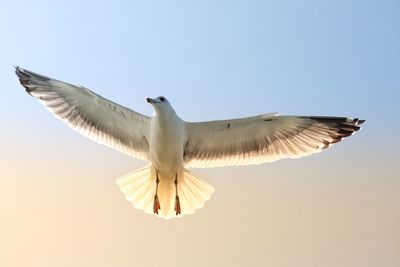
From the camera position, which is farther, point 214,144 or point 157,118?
point 214,144

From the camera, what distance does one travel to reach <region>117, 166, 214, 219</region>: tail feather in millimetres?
3094

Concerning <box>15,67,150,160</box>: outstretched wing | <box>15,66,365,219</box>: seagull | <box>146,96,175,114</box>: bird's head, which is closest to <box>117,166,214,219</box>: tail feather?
<box>15,66,365,219</box>: seagull

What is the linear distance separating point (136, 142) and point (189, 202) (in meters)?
0.41

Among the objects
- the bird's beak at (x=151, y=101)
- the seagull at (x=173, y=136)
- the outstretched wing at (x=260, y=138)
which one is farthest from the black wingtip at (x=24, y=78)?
the outstretched wing at (x=260, y=138)

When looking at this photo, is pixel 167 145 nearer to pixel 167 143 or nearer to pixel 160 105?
pixel 167 143

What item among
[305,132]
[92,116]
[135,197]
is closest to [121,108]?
[92,116]

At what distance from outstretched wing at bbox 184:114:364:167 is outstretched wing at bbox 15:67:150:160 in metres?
0.25

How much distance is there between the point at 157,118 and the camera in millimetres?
2953

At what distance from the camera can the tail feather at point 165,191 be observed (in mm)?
3094

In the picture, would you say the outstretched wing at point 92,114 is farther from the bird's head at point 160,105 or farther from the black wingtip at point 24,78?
the bird's head at point 160,105

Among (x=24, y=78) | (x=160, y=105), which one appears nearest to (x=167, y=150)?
(x=160, y=105)

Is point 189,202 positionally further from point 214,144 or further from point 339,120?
point 339,120

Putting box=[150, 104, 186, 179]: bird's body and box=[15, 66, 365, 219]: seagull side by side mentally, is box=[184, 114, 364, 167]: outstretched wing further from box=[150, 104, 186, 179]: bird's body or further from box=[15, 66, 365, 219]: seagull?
box=[150, 104, 186, 179]: bird's body

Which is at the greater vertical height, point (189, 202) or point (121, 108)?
point (121, 108)
